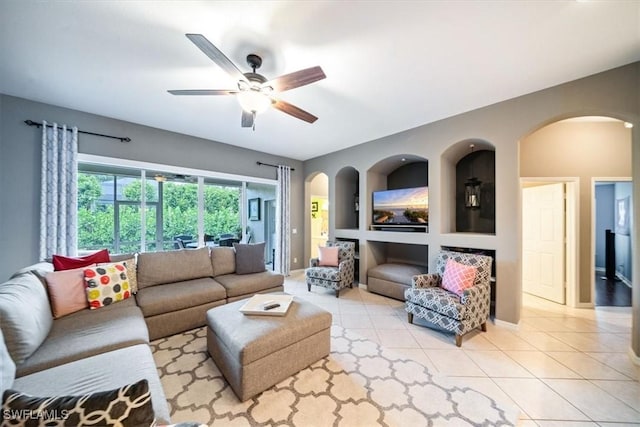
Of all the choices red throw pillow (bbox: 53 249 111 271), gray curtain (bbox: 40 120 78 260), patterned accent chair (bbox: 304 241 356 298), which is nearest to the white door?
patterned accent chair (bbox: 304 241 356 298)

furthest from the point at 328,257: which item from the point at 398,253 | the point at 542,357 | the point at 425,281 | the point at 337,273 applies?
the point at 542,357

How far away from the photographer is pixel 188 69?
87.7 inches

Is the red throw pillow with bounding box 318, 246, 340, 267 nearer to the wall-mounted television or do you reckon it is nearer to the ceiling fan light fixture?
the wall-mounted television

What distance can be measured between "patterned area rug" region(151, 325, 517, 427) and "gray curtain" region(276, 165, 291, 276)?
3.02 m

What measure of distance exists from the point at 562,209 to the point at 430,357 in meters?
3.32

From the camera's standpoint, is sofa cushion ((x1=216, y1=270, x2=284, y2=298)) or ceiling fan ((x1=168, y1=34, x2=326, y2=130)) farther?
sofa cushion ((x1=216, y1=270, x2=284, y2=298))

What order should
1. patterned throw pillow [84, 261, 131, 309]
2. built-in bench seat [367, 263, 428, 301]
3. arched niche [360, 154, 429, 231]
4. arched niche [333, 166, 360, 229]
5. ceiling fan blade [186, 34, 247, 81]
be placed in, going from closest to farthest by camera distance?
ceiling fan blade [186, 34, 247, 81]
patterned throw pillow [84, 261, 131, 309]
built-in bench seat [367, 263, 428, 301]
arched niche [360, 154, 429, 231]
arched niche [333, 166, 360, 229]

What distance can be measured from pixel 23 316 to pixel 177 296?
118cm

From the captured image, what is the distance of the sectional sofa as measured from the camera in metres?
1.24

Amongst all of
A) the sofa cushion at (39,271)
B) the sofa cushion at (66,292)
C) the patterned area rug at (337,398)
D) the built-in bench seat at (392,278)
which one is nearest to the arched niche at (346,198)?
the built-in bench seat at (392,278)

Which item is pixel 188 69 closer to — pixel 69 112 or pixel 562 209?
pixel 69 112

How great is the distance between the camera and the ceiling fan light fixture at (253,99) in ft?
6.47

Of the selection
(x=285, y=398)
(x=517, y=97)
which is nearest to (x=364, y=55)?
(x=517, y=97)

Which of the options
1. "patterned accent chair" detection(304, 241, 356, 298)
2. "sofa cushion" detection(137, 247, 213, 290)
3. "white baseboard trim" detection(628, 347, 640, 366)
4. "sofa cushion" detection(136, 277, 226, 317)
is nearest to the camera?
"white baseboard trim" detection(628, 347, 640, 366)
